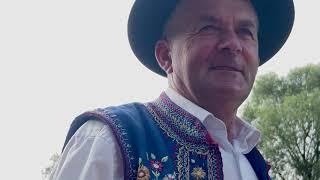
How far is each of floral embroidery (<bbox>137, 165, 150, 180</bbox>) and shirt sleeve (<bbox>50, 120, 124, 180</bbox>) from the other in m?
0.06

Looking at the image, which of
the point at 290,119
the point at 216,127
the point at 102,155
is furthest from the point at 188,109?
the point at 290,119

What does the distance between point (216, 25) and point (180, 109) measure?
37 centimetres

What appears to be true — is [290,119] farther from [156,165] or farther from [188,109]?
[156,165]

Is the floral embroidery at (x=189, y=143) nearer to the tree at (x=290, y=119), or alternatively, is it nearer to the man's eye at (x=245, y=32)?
the man's eye at (x=245, y=32)

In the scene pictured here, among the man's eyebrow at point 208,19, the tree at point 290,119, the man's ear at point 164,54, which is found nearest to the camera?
the man's eyebrow at point 208,19

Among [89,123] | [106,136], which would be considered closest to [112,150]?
[106,136]

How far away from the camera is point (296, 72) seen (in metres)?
20.5

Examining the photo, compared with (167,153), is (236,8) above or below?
above

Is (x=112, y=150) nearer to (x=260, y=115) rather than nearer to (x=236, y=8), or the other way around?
(x=236, y=8)

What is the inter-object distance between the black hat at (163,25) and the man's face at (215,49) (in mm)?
129

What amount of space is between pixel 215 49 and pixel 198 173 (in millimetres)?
512

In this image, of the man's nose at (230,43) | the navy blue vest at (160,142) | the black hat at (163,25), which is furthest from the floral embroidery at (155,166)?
the black hat at (163,25)

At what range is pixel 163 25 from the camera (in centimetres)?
236

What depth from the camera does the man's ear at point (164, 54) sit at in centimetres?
228
